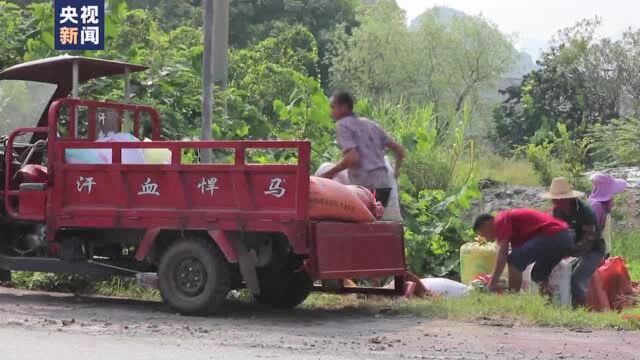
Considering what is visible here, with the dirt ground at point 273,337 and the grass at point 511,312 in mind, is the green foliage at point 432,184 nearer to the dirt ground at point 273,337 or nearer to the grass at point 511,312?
the grass at point 511,312

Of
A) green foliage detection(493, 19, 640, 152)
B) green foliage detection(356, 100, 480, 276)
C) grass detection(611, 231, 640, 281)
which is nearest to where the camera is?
green foliage detection(356, 100, 480, 276)

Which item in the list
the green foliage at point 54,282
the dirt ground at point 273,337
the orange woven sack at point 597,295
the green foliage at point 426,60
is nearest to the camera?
the dirt ground at point 273,337

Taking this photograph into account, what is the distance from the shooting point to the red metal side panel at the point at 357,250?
9.45 m

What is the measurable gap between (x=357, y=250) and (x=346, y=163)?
3.33ft

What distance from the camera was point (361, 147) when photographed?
10.6 metres

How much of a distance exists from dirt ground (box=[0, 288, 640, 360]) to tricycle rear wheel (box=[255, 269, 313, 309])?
26 cm

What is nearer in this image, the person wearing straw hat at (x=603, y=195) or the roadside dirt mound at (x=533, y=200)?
the person wearing straw hat at (x=603, y=195)

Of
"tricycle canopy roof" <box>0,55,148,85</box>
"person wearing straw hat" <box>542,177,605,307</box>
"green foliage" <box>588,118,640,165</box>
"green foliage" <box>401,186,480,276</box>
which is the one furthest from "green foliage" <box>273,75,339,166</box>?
"green foliage" <box>588,118,640,165</box>

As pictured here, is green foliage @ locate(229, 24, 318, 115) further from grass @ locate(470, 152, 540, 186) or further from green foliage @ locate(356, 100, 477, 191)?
grass @ locate(470, 152, 540, 186)

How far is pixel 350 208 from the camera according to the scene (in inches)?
385

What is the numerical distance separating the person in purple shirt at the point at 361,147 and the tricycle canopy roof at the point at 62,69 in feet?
9.99

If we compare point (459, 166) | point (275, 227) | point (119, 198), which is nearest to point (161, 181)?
point (119, 198)

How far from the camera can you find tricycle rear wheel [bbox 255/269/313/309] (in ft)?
35.1

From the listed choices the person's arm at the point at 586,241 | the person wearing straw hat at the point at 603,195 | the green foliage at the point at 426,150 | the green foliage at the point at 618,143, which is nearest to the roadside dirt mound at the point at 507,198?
Answer: the green foliage at the point at 618,143
